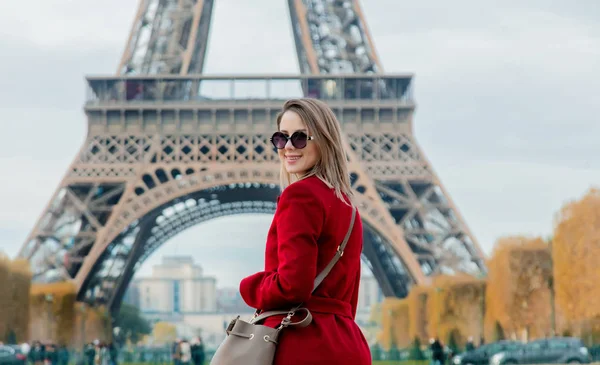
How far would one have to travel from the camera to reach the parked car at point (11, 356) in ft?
90.1

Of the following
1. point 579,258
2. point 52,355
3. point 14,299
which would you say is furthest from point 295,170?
point 14,299

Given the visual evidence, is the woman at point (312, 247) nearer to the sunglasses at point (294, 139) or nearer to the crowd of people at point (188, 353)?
the sunglasses at point (294, 139)

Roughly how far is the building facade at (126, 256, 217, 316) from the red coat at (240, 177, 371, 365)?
115 m

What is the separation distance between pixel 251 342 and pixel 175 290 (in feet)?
405

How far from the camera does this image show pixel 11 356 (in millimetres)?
27938

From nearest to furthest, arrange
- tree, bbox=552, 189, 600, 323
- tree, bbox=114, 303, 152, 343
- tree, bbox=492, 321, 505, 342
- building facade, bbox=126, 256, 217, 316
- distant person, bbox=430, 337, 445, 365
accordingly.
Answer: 1. distant person, bbox=430, 337, 445, 365
2. tree, bbox=552, 189, 600, 323
3. tree, bbox=492, 321, 505, 342
4. tree, bbox=114, 303, 152, 343
5. building facade, bbox=126, 256, 217, 316

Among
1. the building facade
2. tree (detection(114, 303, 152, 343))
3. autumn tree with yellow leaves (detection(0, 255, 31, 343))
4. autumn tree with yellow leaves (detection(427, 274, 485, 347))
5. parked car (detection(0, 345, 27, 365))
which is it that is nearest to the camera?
parked car (detection(0, 345, 27, 365))

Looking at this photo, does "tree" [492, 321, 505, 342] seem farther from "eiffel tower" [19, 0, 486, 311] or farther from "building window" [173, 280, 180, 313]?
"building window" [173, 280, 180, 313]

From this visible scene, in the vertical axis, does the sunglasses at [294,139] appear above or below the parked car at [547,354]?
above

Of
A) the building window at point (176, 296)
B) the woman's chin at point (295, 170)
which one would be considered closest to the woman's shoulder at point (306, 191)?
the woman's chin at point (295, 170)

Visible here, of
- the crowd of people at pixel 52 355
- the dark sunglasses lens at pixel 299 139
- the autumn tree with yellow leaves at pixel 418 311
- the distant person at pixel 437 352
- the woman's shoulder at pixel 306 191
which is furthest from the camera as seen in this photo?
the autumn tree with yellow leaves at pixel 418 311

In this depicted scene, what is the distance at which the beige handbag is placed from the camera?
3.55 metres

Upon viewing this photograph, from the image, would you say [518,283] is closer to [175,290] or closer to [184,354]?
[184,354]

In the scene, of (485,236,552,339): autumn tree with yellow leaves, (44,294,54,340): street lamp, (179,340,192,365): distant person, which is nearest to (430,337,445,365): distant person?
(179,340,192,365): distant person
